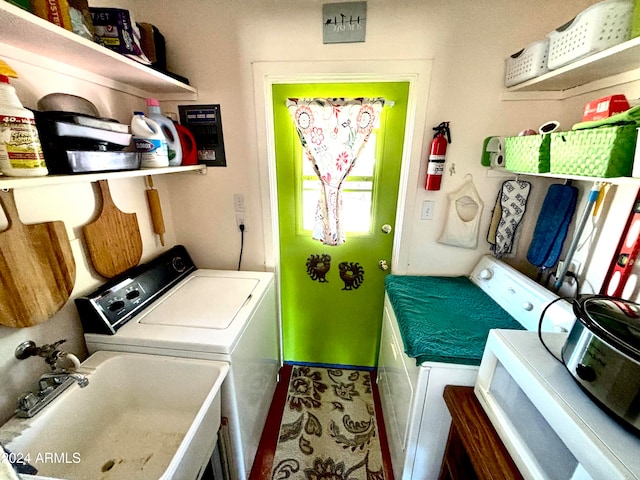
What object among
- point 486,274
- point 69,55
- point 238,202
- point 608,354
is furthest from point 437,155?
point 69,55

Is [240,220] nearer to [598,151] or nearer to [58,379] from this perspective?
[58,379]

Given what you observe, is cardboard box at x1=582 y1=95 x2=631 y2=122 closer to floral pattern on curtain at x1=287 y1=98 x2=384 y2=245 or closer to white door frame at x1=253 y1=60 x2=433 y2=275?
white door frame at x1=253 y1=60 x2=433 y2=275

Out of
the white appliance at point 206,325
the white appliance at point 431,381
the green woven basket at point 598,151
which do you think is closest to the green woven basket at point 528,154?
the green woven basket at point 598,151

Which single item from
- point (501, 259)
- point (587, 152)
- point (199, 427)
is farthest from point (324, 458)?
point (587, 152)

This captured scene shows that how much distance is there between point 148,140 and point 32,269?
0.66 metres

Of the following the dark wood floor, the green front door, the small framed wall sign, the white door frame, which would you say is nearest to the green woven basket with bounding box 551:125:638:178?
the white door frame

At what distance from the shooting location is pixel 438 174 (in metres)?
1.51

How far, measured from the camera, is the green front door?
5.24 feet

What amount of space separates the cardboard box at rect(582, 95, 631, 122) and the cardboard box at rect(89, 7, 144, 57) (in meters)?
1.81

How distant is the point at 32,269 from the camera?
0.92 metres

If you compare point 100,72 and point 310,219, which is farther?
point 310,219

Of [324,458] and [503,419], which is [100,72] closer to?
[503,419]

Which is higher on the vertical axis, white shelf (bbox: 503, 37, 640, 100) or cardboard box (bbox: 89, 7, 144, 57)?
cardboard box (bbox: 89, 7, 144, 57)

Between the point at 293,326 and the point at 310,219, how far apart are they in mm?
893
